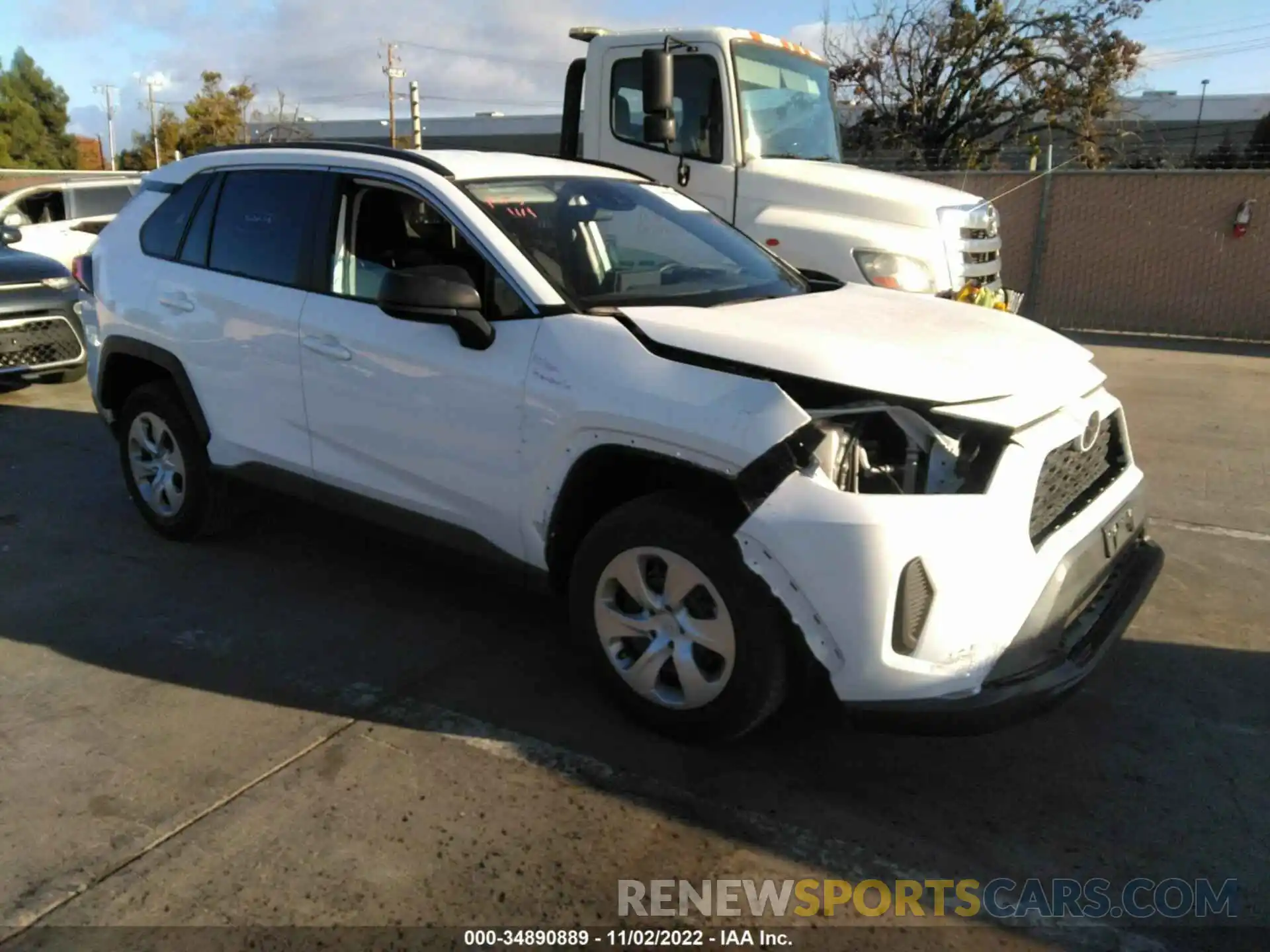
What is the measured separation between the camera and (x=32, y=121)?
56.4 metres

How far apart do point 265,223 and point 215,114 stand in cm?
5250

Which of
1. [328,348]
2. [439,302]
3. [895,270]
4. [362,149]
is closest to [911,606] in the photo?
[439,302]

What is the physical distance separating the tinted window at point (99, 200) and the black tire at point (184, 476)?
8.88 meters

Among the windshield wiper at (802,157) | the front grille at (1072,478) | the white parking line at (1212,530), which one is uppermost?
the windshield wiper at (802,157)

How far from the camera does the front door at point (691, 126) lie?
24.5 feet

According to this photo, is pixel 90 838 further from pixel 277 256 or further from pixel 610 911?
pixel 277 256

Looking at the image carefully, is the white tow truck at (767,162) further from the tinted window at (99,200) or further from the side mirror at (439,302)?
the tinted window at (99,200)

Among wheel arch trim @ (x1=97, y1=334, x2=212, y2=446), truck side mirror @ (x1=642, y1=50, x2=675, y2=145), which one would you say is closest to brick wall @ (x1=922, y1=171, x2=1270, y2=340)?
truck side mirror @ (x1=642, y1=50, x2=675, y2=145)

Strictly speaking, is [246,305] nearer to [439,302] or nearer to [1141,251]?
[439,302]

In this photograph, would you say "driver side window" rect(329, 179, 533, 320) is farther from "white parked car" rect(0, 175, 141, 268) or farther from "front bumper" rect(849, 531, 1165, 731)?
"white parked car" rect(0, 175, 141, 268)

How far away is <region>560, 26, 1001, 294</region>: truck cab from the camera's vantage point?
717 cm

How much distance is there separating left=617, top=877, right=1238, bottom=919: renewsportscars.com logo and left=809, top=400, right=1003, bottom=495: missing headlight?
1.06 meters

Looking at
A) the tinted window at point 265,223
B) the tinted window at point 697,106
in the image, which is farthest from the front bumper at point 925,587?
the tinted window at point 697,106

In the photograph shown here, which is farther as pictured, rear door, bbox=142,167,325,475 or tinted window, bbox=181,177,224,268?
tinted window, bbox=181,177,224,268
